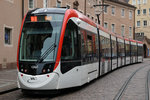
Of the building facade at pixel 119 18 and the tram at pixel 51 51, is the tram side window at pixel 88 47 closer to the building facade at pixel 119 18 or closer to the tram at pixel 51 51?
the tram at pixel 51 51

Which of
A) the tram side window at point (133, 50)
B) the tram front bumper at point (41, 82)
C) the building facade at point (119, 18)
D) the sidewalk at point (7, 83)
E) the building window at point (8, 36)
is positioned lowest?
the sidewalk at point (7, 83)

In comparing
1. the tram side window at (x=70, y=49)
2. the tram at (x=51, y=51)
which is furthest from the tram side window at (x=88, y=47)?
the tram side window at (x=70, y=49)

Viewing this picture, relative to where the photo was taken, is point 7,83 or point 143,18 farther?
point 143,18

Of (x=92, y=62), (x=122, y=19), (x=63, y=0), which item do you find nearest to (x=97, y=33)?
(x=92, y=62)

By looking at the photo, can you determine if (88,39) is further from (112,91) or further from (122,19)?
(122,19)

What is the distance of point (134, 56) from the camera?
98.9 feet

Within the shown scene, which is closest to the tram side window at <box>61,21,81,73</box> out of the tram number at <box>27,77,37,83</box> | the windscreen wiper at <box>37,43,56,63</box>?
the windscreen wiper at <box>37,43,56,63</box>

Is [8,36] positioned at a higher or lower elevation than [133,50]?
higher

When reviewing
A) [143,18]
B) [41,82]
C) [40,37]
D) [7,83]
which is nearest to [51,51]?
[40,37]

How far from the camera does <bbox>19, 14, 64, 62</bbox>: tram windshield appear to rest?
8.41 meters

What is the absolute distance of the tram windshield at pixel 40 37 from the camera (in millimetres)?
8414

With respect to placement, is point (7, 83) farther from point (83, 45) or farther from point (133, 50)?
point (133, 50)

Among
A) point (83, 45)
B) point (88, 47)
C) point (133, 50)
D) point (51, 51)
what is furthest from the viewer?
point (133, 50)

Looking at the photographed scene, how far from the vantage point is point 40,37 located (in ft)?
28.3
